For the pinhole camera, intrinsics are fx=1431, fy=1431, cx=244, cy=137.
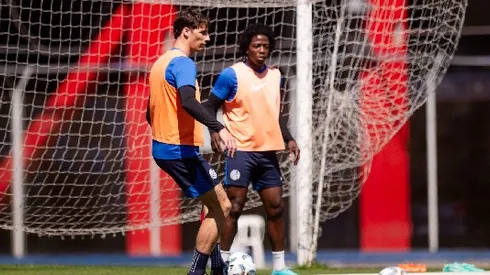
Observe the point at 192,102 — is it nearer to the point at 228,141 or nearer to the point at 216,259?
the point at 228,141

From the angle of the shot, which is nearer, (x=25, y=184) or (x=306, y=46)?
(x=306, y=46)

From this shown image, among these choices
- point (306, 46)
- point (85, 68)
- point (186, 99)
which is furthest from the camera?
point (85, 68)

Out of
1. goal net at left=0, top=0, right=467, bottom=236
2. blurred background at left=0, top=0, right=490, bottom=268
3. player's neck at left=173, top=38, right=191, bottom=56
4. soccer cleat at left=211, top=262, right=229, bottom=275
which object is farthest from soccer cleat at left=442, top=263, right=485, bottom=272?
blurred background at left=0, top=0, right=490, bottom=268

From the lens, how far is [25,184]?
36.7 ft

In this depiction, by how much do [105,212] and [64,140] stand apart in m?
0.65

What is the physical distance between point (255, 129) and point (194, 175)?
1.04 m

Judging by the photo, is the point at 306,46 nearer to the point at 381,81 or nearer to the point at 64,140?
the point at 381,81

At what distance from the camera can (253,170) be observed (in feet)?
28.3

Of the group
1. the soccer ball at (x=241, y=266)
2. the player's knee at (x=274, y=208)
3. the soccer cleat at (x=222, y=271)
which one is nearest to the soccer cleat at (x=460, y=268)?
the player's knee at (x=274, y=208)

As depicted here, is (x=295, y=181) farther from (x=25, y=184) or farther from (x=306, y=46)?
(x=25, y=184)

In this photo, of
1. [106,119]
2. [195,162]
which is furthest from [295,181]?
[195,162]

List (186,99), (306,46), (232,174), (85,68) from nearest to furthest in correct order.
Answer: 1. (186,99)
2. (232,174)
3. (306,46)
4. (85,68)

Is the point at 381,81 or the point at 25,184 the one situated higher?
the point at 381,81

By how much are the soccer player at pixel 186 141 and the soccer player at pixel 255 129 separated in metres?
0.86
